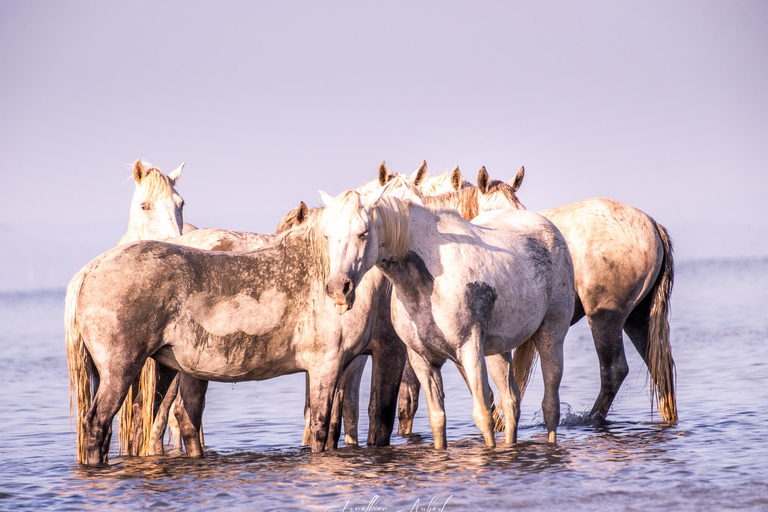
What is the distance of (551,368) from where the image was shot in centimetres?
693

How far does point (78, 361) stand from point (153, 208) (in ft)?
Result: 7.86

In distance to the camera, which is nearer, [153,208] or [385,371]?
[385,371]

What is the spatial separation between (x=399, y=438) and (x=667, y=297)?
295 centimetres

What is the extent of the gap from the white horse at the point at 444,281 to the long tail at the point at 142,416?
7.08ft

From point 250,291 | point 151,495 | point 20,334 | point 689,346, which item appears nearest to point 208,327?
point 250,291

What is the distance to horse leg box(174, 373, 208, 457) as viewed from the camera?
22.5ft

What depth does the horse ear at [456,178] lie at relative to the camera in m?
8.66

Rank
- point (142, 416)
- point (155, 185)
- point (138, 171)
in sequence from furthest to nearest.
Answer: point (138, 171), point (155, 185), point (142, 416)

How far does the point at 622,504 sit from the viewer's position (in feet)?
16.2

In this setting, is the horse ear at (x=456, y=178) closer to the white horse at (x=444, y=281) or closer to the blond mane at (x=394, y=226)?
the white horse at (x=444, y=281)

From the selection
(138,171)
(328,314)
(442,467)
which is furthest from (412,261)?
(138,171)

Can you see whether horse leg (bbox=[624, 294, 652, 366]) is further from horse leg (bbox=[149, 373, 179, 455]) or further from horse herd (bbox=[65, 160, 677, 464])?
horse leg (bbox=[149, 373, 179, 455])

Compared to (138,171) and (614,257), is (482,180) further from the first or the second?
(138,171)

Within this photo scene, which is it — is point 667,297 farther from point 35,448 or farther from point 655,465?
point 35,448
